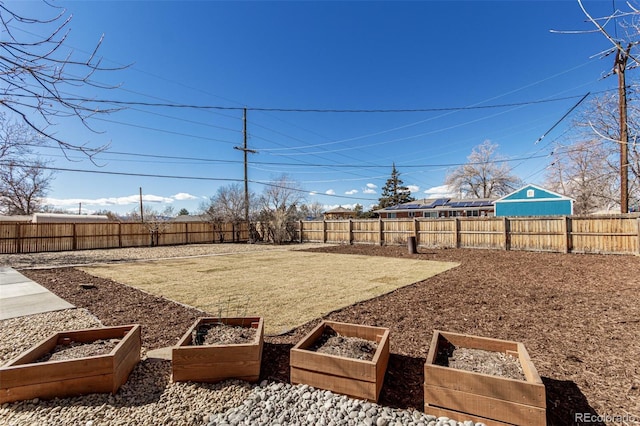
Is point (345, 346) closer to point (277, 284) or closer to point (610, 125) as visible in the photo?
point (277, 284)

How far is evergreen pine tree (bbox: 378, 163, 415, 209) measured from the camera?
1543 inches

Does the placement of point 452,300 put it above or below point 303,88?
below

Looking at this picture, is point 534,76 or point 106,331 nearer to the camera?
point 106,331

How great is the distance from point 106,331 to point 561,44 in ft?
35.0

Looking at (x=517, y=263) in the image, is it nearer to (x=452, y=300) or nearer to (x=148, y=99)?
(x=452, y=300)

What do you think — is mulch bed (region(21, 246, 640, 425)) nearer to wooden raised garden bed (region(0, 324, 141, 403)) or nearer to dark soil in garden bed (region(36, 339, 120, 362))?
dark soil in garden bed (region(36, 339, 120, 362))

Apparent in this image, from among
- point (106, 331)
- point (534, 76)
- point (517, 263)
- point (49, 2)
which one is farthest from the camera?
point (534, 76)

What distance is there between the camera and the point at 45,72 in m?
1.81

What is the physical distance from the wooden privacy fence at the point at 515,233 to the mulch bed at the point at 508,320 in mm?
3055

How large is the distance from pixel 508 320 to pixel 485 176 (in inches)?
1233

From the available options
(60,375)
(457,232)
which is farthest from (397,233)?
Answer: (60,375)

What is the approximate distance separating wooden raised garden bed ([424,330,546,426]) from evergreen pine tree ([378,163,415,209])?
3840cm

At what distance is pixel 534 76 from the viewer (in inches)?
457

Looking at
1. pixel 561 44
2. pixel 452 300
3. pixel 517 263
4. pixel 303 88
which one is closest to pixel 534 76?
pixel 561 44
